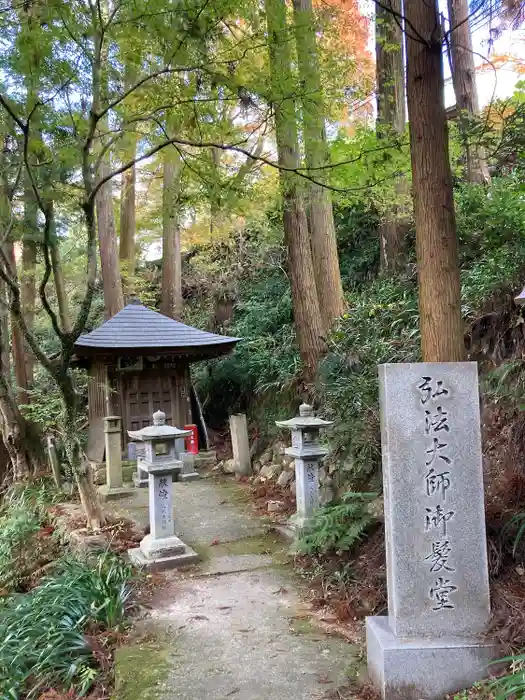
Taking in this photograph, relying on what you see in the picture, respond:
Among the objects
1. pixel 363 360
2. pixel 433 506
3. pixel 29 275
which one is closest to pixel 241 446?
pixel 363 360

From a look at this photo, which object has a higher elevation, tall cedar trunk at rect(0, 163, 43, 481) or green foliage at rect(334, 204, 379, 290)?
green foliage at rect(334, 204, 379, 290)

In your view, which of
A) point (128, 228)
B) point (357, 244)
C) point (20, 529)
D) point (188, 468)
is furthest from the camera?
point (128, 228)

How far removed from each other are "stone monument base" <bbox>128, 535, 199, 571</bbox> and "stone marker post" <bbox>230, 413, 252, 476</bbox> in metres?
4.04

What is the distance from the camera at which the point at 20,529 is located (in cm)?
648

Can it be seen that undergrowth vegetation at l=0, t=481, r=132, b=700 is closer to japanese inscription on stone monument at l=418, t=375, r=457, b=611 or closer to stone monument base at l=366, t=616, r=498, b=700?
stone monument base at l=366, t=616, r=498, b=700

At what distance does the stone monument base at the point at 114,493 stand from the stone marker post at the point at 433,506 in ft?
20.1

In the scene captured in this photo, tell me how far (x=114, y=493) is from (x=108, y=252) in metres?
6.58

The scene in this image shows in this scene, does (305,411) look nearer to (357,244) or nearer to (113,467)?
(113,467)

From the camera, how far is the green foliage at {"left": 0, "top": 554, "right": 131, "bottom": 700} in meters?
3.52

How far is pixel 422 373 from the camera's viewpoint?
3.03 meters

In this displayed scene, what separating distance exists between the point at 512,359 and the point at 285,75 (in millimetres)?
3405

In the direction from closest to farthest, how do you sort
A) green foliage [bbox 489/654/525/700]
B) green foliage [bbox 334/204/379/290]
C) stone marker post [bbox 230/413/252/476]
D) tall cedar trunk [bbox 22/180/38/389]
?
green foliage [bbox 489/654/525/700]
tall cedar trunk [bbox 22/180/38/389]
stone marker post [bbox 230/413/252/476]
green foliage [bbox 334/204/379/290]

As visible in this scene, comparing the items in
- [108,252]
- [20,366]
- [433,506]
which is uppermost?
[108,252]

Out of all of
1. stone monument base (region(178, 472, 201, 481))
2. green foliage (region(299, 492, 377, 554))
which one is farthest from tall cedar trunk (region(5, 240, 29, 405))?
green foliage (region(299, 492, 377, 554))
